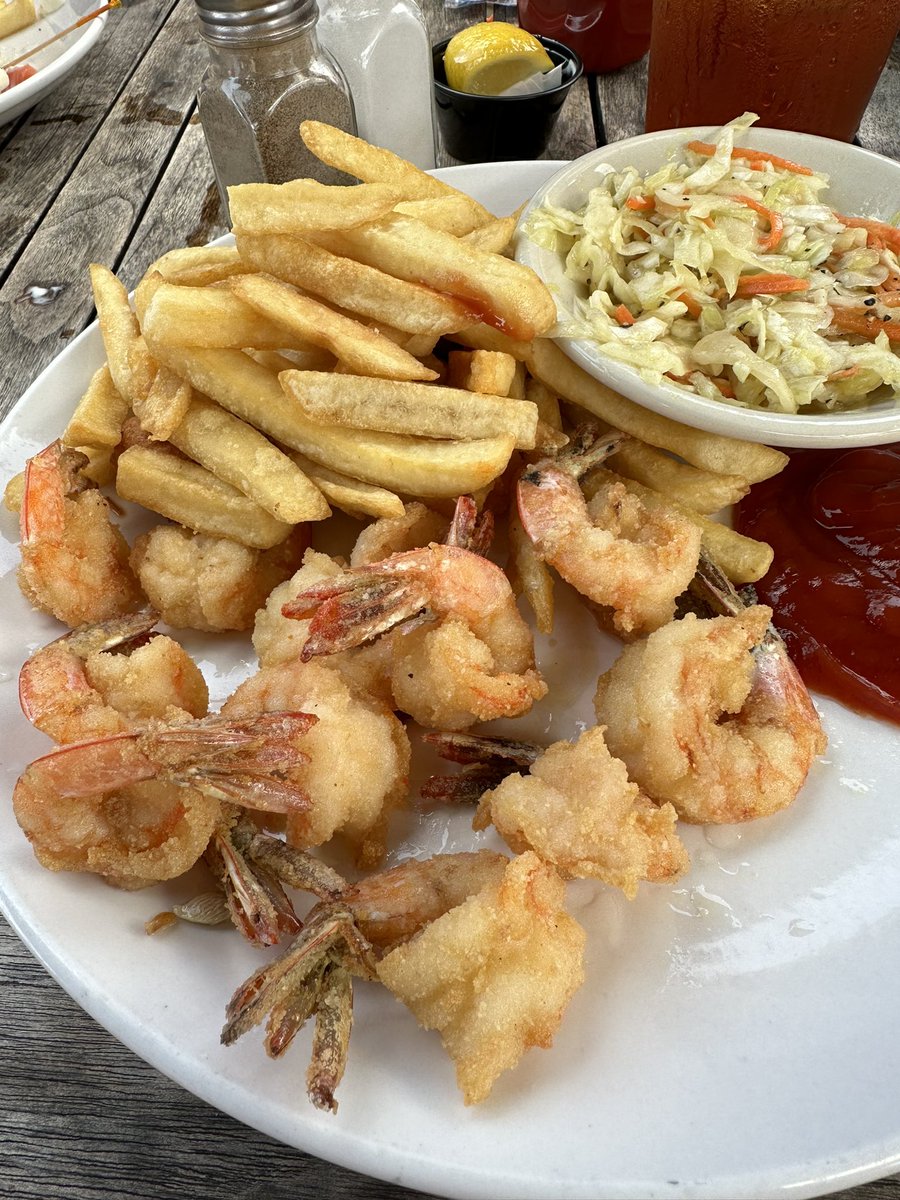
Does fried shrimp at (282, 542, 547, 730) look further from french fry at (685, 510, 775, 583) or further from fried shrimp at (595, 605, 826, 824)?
french fry at (685, 510, 775, 583)

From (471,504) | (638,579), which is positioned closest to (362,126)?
(471,504)

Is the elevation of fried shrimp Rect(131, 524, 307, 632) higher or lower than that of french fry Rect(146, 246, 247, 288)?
lower

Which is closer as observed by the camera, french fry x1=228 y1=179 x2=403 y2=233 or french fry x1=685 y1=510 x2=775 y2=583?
french fry x1=228 y1=179 x2=403 y2=233

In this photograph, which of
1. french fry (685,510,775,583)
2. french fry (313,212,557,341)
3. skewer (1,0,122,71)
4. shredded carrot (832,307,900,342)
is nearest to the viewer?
french fry (313,212,557,341)

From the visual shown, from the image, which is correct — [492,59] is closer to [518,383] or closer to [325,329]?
[518,383]

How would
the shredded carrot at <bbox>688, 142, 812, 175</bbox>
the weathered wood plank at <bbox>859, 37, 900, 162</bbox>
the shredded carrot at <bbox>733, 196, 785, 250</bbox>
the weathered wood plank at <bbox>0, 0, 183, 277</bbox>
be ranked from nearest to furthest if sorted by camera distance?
1. the shredded carrot at <bbox>733, 196, 785, 250</bbox>
2. the shredded carrot at <bbox>688, 142, 812, 175</bbox>
3. the weathered wood plank at <bbox>859, 37, 900, 162</bbox>
4. the weathered wood plank at <bbox>0, 0, 183, 277</bbox>

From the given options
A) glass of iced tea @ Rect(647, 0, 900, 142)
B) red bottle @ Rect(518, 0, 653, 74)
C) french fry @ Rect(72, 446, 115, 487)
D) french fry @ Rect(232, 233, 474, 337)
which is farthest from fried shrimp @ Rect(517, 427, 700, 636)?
red bottle @ Rect(518, 0, 653, 74)

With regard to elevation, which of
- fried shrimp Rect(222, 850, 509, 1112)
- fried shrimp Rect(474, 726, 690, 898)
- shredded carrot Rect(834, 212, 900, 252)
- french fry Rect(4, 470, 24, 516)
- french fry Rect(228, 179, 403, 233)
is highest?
french fry Rect(228, 179, 403, 233)
